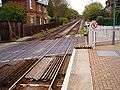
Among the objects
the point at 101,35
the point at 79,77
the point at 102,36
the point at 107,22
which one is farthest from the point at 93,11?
the point at 79,77

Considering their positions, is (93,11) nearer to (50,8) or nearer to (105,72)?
(50,8)

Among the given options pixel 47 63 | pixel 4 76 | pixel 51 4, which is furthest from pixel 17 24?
pixel 51 4

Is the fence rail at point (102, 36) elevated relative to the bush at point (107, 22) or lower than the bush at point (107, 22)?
lower

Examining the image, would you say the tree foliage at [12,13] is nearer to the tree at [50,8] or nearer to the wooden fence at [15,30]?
the wooden fence at [15,30]

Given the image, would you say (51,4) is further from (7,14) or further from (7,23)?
(7,23)

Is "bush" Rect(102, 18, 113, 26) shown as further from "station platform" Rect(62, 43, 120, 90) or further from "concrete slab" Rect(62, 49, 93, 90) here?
"concrete slab" Rect(62, 49, 93, 90)

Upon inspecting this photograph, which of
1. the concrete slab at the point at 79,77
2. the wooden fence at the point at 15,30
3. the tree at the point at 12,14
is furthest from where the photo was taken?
the tree at the point at 12,14

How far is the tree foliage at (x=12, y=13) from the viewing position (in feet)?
119

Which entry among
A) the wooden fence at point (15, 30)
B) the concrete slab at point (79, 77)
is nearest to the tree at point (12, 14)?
the wooden fence at point (15, 30)

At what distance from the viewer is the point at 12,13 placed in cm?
3675

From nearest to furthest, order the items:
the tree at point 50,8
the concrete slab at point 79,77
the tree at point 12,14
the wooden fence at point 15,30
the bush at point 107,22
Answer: the concrete slab at point 79,77 → the wooden fence at point 15,30 → the tree at point 12,14 → the bush at point 107,22 → the tree at point 50,8

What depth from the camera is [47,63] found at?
47.3ft

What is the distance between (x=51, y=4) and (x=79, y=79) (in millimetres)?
76897

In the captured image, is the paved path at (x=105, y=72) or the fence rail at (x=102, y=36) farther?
the fence rail at (x=102, y=36)
